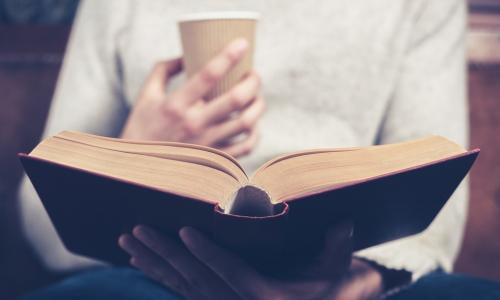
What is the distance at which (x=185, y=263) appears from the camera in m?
0.52

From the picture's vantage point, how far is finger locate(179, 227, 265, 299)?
1.50ft

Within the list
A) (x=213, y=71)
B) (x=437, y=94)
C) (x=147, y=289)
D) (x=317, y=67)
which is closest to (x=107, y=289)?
(x=147, y=289)

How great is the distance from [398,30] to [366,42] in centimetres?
7

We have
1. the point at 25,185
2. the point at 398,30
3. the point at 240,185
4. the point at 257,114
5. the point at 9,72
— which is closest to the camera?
the point at 240,185

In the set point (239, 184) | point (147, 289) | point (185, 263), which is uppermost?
point (239, 184)

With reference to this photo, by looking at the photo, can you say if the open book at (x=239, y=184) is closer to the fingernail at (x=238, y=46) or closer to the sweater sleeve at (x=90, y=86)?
the fingernail at (x=238, y=46)

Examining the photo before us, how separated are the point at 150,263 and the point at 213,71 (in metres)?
0.25

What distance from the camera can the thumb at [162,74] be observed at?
773 mm

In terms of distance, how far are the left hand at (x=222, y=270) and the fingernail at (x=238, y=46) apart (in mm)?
268

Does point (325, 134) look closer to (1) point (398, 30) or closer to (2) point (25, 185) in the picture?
(1) point (398, 30)

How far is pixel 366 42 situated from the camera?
94 centimetres

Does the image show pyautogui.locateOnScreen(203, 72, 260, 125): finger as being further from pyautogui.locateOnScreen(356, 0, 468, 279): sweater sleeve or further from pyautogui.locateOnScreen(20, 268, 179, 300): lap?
pyautogui.locateOnScreen(356, 0, 468, 279): sweater sleeve

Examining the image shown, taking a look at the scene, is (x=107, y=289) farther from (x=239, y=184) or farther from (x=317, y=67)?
(x=317, y=67)

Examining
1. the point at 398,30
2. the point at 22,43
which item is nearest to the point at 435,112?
the point at 398,30
